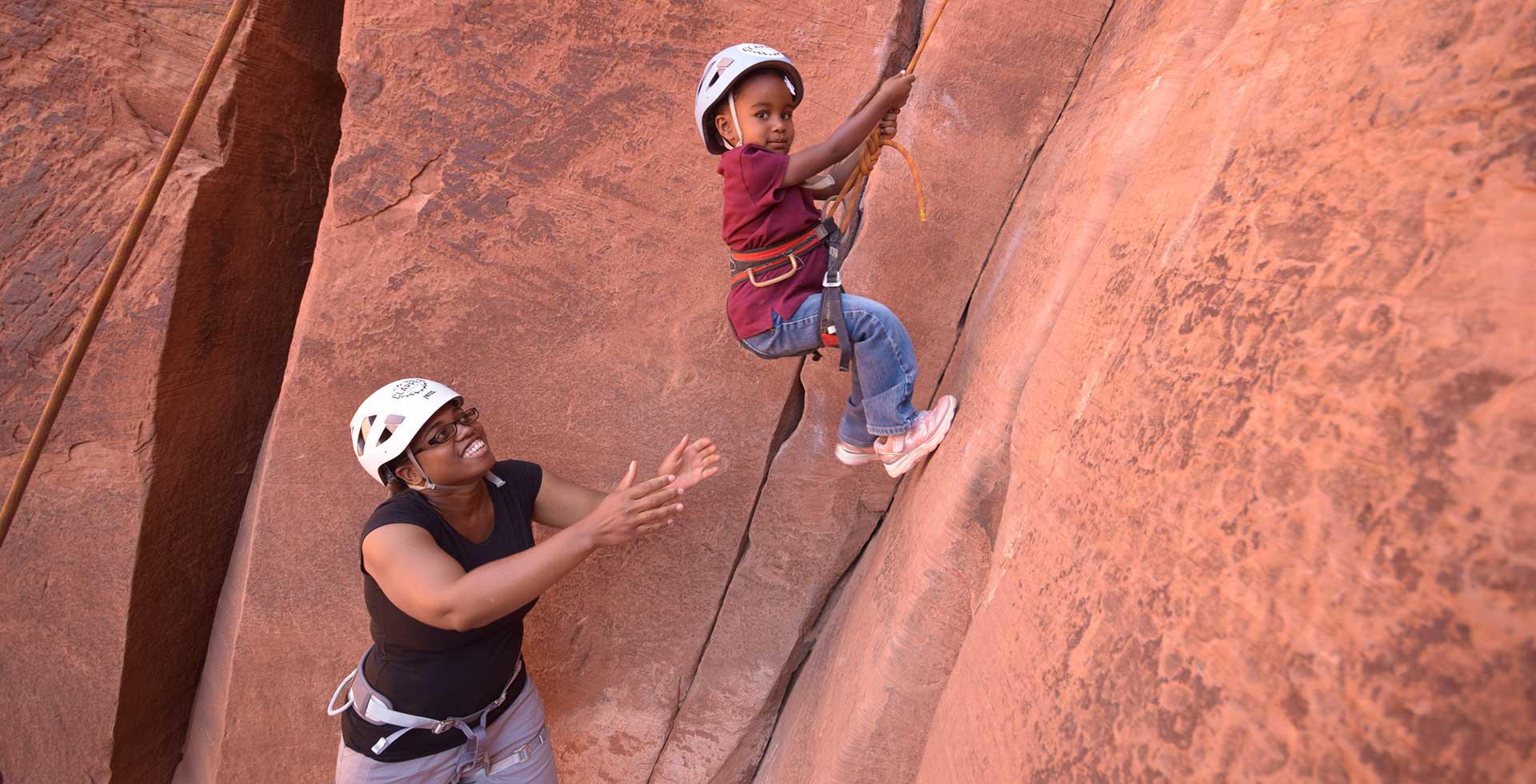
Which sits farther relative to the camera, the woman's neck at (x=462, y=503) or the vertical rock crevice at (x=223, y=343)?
the vertical rock crevice at (x=223, y=343)

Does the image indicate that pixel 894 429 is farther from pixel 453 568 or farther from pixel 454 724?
pixel 454 724

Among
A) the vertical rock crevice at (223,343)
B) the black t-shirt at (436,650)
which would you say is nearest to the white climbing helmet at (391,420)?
the black t-shirt at (436,650)

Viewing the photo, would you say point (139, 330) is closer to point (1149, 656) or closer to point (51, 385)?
point (51, 385)

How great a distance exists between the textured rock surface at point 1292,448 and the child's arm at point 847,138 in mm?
577

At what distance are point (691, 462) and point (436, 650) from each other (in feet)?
2.77

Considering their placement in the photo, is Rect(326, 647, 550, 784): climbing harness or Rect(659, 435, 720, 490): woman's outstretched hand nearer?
Rect(326, 647, 550, 784): climbing harness

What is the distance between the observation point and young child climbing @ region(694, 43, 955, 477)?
70.5 inches

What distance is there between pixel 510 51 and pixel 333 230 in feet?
2.63

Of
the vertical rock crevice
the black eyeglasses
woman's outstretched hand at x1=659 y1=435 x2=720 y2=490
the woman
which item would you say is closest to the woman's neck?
the woman

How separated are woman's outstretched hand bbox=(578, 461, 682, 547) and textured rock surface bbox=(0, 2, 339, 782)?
1825mm

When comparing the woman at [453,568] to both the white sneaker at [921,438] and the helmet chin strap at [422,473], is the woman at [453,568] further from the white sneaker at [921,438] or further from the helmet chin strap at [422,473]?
the white sneaker at [921,438]

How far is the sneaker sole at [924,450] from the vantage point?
204 centimetres

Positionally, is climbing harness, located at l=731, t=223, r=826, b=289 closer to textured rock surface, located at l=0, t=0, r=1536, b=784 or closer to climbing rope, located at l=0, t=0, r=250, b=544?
textured rock surface, located at l=0, t=0, r=1536, b=784

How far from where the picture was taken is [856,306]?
1.89 m
